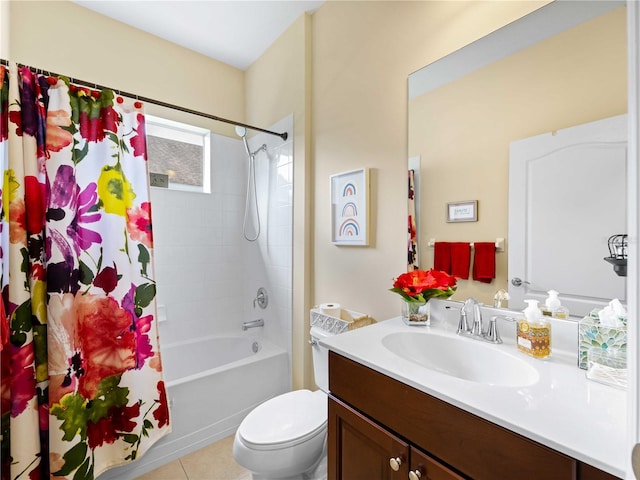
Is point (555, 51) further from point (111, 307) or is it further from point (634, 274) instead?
point (111, 307)

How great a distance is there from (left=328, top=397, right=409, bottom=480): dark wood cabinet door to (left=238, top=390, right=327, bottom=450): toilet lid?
0.73 ft

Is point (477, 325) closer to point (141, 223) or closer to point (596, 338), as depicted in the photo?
point (596, 338)

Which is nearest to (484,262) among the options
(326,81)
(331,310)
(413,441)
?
(413,441)

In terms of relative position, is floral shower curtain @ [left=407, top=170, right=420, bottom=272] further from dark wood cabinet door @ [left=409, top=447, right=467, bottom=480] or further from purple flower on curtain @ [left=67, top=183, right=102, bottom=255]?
purple flower on curtain @ [left=67, top=183, right=102, bottom=255]

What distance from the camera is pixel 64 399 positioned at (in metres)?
1.33

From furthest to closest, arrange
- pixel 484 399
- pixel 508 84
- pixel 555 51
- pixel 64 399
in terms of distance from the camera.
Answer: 1. pixel 64 399
2. pixel 508 84
3. pixel 555 51
4. pixel 484 399

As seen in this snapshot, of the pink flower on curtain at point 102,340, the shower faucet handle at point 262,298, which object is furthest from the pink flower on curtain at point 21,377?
the shower faucet handle at point 262,298

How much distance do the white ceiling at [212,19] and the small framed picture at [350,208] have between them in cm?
116

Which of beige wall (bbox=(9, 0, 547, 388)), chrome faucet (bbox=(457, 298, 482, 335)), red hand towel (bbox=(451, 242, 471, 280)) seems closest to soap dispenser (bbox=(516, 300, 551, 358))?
chrome faucet (bbox=(457, 298, 482, 335))

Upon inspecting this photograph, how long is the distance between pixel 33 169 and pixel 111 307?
2.28ft

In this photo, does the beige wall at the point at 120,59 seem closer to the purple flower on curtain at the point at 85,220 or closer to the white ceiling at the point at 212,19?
the white ceiling at the point at 212,19

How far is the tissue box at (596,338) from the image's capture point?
0.75 m

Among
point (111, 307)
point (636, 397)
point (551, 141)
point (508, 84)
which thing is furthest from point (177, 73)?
point (636, 397)

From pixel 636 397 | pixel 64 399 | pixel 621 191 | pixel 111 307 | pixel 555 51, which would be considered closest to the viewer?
pixel 636 397
